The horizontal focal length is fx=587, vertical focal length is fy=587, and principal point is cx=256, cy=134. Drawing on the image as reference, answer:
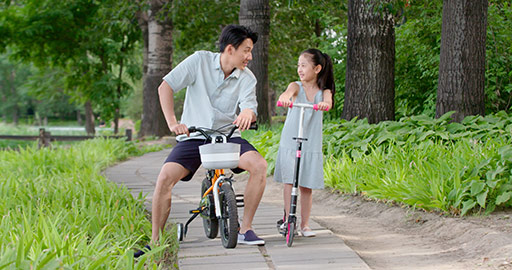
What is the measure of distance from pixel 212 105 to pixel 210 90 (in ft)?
0.36

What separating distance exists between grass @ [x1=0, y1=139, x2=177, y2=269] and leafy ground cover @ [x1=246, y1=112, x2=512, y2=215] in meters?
2.31

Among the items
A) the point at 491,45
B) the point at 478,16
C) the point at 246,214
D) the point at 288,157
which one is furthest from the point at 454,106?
the point at 246,214

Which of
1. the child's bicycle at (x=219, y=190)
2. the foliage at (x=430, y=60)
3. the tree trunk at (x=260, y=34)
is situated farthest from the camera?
the tree trunk at (x=260, y=34)

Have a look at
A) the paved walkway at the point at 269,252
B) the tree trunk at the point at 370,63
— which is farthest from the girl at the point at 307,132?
the tree trunk at the point at 370,63

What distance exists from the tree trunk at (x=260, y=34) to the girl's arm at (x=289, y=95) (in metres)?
7.36

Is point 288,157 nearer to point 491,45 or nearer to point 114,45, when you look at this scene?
point 491,45

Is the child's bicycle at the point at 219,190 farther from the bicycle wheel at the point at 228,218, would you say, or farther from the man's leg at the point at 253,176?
the man's leg at the point at 253,176

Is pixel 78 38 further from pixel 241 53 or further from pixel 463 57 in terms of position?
pixel 241 53

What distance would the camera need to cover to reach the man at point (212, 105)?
13.6 ft

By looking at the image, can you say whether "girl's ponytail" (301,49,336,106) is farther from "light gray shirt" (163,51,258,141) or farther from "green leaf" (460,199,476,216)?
"green leaf" (460,199,476,216)

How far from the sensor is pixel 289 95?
14.9 feet

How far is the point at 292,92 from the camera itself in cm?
459

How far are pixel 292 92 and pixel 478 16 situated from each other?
439cm

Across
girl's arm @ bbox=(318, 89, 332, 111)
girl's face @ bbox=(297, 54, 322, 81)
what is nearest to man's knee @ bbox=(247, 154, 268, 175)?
girl's arm @ bbox=(318, 89, 332, 111)
